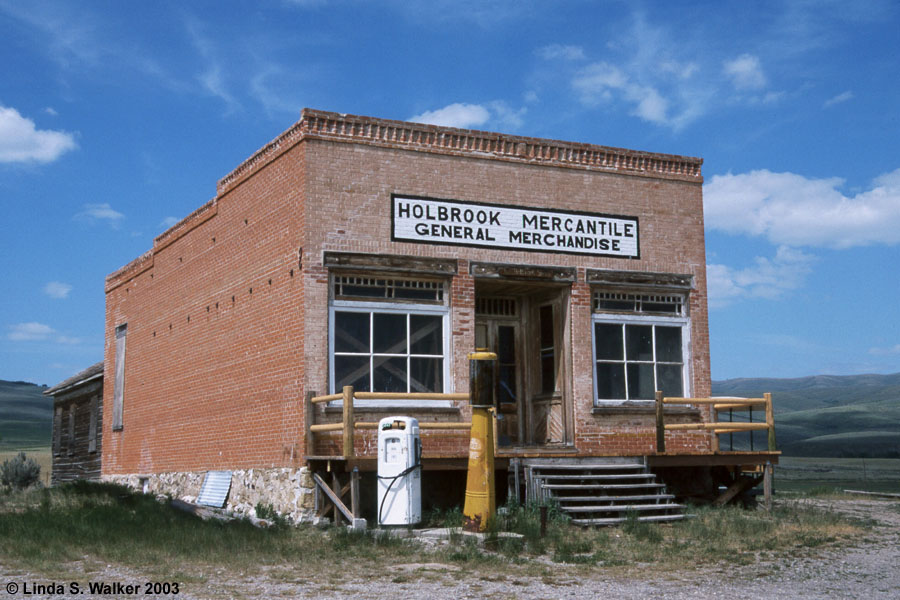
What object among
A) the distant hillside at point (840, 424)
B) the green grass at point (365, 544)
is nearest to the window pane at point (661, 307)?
the green grass at point (365, 544)

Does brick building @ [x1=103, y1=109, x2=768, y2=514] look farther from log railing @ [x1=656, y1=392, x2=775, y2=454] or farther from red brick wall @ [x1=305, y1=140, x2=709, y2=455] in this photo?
log railing @ [x1=656, y1=392, x2=775, y2=454]

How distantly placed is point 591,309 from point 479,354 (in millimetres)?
5122

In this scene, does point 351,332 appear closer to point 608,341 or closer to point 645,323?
point 608,341

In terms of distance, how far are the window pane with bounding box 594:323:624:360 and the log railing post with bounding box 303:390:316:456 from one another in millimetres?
5254

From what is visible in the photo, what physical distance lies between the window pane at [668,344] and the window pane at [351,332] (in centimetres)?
560

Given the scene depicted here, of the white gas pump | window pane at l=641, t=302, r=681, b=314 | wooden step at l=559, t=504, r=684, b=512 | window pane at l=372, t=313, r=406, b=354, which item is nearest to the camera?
the white gas pump

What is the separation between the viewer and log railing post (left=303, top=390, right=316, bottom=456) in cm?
1495

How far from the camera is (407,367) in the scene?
1602cm

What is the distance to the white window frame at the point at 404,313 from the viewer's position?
15.5 m

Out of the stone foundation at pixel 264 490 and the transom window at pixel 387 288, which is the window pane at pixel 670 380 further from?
the stone foundation at pixel 264 490

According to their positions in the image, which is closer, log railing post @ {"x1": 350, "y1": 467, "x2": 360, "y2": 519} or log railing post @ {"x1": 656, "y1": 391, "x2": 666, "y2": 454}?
log railing post @ {"x1": 350, "y1": 467, "x2": 360, "y2": 519}

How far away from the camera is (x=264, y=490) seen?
1614 cm

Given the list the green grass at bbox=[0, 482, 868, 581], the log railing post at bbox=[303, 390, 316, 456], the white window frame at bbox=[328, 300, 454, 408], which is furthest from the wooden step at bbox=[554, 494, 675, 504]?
the log railing post at bbox=[303, 390, 316, 456]

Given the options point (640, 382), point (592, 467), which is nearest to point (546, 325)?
point (640, 382)
